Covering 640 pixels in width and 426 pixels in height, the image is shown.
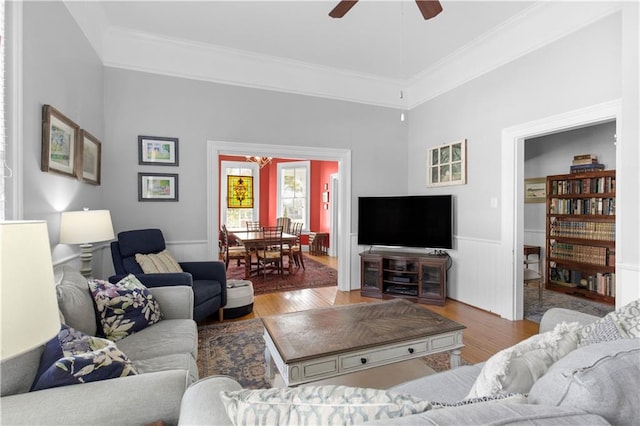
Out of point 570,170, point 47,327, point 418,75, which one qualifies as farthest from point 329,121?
point 47,327

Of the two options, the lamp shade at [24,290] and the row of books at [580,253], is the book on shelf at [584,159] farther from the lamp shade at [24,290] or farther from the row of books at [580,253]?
the lamp shade at [24,290]

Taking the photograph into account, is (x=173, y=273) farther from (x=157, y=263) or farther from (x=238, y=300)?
(x=238, y=300)

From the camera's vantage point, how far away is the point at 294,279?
208 inches

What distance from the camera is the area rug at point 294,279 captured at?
480cm

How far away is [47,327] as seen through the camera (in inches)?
29.8

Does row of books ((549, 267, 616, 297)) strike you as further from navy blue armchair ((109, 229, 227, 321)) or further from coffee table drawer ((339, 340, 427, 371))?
navy blue armchair ((109, 229, 227, 321))

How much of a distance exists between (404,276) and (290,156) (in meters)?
2.31

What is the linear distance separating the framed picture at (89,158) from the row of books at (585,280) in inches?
245

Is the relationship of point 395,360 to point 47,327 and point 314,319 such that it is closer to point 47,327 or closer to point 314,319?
point 314,319

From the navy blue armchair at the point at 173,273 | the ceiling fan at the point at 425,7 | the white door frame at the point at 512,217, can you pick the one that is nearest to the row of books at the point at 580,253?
the white door frame at the point at 512,217

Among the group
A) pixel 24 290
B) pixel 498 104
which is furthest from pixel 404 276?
→ pixel 24 290

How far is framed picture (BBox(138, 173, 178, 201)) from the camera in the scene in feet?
12.1

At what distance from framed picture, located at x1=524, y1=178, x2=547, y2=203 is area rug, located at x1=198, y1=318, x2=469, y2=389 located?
3.92 meters

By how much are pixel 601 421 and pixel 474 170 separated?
370cm
